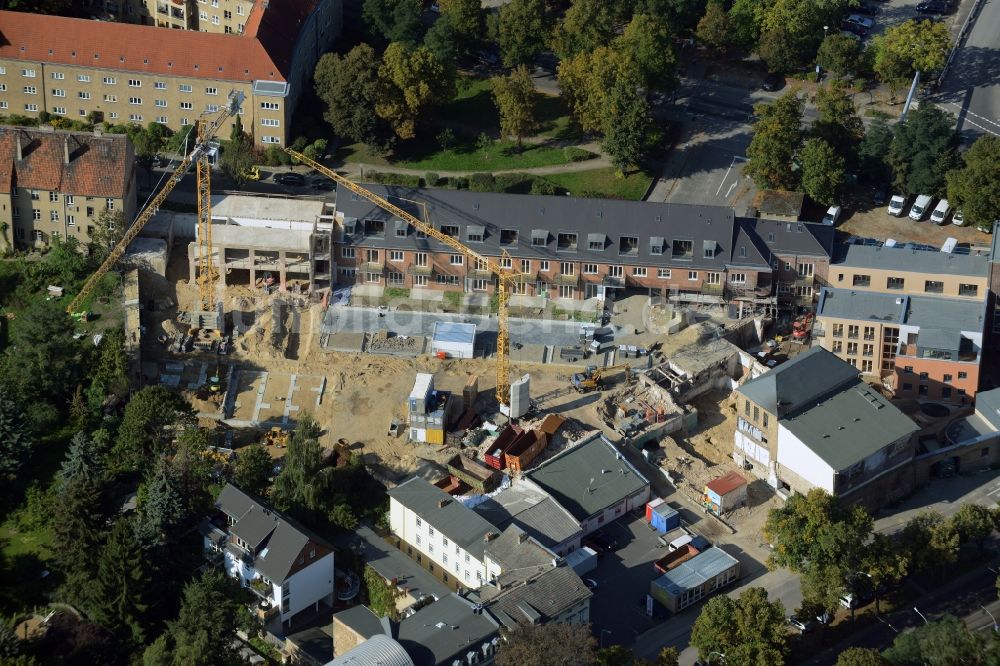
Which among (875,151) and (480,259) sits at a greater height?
(875,151)

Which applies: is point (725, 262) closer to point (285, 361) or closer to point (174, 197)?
point (285, 361)

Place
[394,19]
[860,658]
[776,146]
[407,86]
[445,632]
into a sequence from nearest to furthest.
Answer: [860,658], [445,632], [776,146], [407,86], [394,19]

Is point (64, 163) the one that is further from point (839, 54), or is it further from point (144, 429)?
point (839, 54)

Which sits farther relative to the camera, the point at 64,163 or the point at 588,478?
the point at 64,163

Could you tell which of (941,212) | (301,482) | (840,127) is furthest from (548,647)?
(840,127)

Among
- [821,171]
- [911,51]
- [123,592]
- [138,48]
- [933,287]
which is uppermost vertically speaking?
[911,51]

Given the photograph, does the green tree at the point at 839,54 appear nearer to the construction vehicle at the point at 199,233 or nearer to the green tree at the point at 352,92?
the green tree at the point at 352,92

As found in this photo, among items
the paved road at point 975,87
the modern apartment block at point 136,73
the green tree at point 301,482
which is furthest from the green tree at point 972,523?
the modern apartment block at point 136,73

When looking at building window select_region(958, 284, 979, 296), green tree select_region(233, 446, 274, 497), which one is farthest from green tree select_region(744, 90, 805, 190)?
green tree select_region(233, 446, 274, 497)
